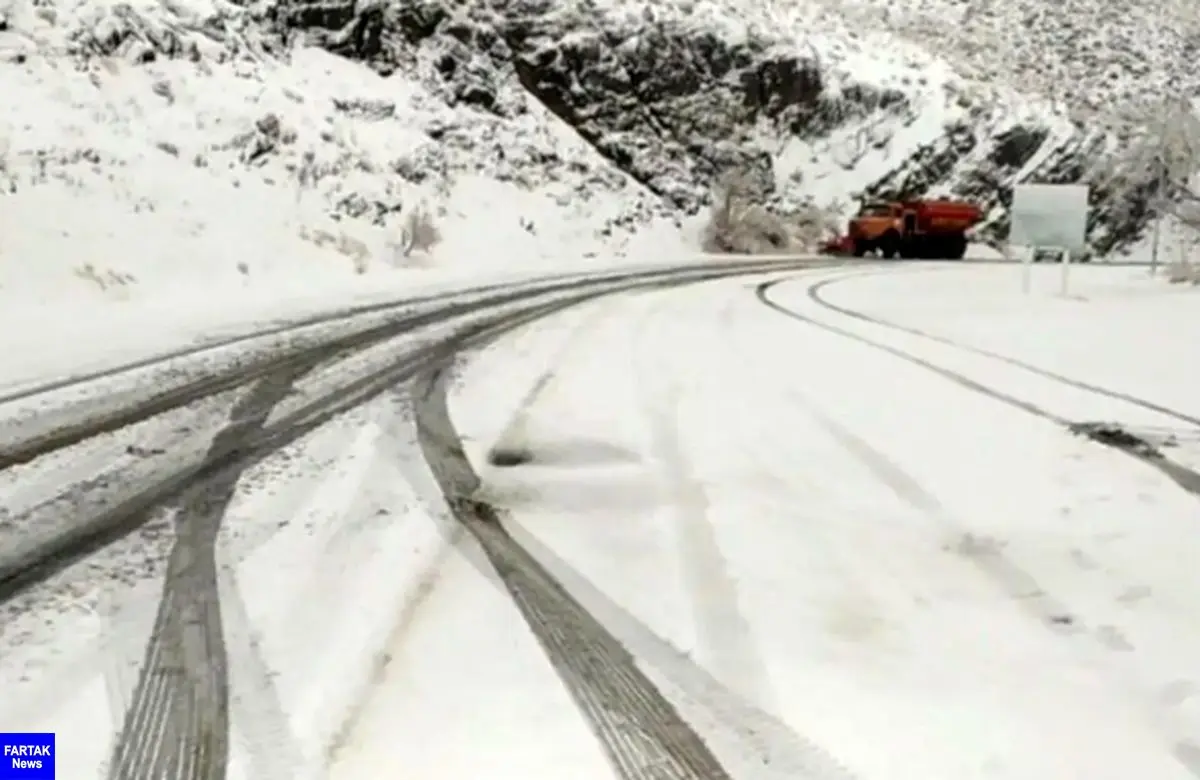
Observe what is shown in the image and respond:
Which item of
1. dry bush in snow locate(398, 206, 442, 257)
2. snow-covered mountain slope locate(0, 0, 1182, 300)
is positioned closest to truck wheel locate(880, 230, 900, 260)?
snow-covered mountain slope locate(0, 0, 1182, 300)

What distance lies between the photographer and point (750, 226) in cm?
3325

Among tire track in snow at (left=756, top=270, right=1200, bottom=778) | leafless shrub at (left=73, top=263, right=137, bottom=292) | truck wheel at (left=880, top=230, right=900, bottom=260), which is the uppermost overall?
truck wheel at (left=880, top=230, right=900, bottom=260)

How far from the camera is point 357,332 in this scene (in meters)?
10.6

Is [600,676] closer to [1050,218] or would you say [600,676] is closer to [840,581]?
[840,581]

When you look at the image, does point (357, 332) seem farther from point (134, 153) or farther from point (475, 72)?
point (475, 72)

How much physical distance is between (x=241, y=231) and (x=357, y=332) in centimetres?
1017

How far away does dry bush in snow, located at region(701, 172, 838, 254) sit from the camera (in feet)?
108

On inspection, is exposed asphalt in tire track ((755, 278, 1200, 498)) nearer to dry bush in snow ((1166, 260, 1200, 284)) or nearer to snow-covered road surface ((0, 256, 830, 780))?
snow-covered road surface ((0, 256, 830, 780))

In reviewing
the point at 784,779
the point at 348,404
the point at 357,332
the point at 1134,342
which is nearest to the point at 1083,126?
the point at 1134,342

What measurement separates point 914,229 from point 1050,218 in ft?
41.6

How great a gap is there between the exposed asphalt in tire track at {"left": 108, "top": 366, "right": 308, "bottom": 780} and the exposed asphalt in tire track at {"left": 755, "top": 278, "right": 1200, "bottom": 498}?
13.8 feet

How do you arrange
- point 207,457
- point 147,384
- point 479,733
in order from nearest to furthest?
point 479,733 → point 207,457 → point 147,384

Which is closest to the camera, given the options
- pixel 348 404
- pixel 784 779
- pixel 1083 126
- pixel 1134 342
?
pixel 784 779

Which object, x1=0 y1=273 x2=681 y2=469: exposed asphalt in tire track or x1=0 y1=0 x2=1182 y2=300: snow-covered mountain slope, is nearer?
x1=0 y1=273 x2=681 y2=469: exposed asphalt in tire track
